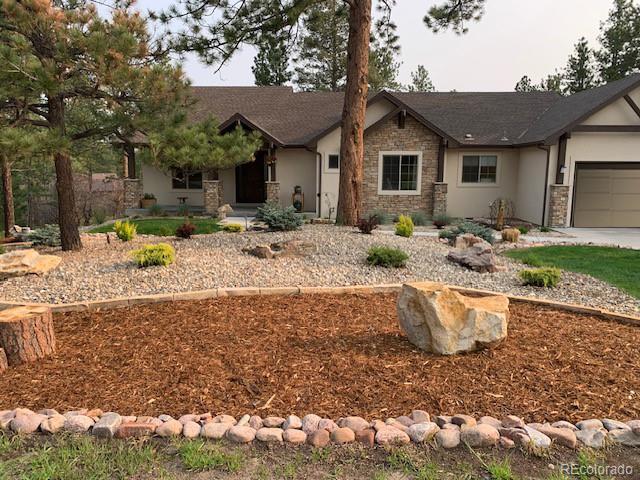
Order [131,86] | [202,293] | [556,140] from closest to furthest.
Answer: [202,293] → [131,86] → [556,140]

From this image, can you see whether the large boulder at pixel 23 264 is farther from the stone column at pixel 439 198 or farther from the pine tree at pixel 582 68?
the pine tree at pixel 582 68

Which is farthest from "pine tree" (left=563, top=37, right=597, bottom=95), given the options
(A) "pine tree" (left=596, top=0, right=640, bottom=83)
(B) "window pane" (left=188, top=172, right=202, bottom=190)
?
(B) "window pane" (left=188, top=172, right=202, bottom=190)

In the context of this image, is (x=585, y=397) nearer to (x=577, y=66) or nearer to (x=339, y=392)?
(x=339, y=392)

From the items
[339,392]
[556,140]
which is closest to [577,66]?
[556,140]

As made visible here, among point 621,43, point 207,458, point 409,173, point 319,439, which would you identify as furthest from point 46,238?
point 621,43

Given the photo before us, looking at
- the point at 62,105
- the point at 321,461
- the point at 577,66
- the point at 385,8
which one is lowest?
the point at 321,461

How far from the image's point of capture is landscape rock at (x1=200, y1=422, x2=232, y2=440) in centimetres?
268

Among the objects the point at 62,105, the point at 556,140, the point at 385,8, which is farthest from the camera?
the point at 556,140

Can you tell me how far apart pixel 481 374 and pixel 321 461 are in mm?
1497

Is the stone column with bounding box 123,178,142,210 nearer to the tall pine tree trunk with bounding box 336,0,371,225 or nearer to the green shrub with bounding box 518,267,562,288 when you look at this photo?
the tall pine tree trunk with bounding box 336,0,371,225

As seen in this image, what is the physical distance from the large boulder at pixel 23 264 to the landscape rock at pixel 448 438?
5770mm

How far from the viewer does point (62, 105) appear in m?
7.39

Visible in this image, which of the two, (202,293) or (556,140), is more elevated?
(556,140)

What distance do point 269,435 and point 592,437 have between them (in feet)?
6.05
